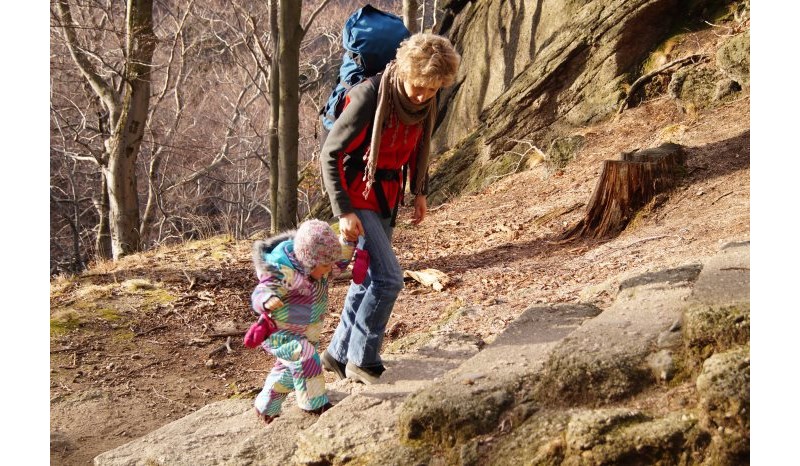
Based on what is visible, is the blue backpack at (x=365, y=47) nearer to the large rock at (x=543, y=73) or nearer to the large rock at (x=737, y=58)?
the large rock at (x=737, y=58)

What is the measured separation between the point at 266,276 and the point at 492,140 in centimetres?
832

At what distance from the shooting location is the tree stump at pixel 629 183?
23.7 feet

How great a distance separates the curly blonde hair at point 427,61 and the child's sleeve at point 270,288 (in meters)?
1.20

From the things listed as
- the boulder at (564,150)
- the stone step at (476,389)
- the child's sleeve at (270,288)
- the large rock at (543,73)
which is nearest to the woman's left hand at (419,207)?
the stone step at (476,389)

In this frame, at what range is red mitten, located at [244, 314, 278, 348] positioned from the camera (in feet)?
12.3

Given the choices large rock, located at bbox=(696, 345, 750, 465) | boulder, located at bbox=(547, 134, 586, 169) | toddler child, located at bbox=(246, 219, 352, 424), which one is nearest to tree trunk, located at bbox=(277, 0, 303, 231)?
boulder, located at bbox=(547, 134, 586, 169)

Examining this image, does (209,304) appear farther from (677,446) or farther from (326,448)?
(677,446)

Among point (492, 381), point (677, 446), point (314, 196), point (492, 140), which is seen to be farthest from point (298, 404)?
point (314, 196)

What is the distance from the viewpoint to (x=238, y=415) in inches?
178

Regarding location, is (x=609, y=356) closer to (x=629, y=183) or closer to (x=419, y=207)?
(x=419, y=207)

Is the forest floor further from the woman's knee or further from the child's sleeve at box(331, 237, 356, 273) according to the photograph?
the child's sleeve at box(331, 237, 356, 273)

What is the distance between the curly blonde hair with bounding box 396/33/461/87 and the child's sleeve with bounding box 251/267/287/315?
120 centimetres

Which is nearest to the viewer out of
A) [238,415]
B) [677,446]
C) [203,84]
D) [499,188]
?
[677,446]
